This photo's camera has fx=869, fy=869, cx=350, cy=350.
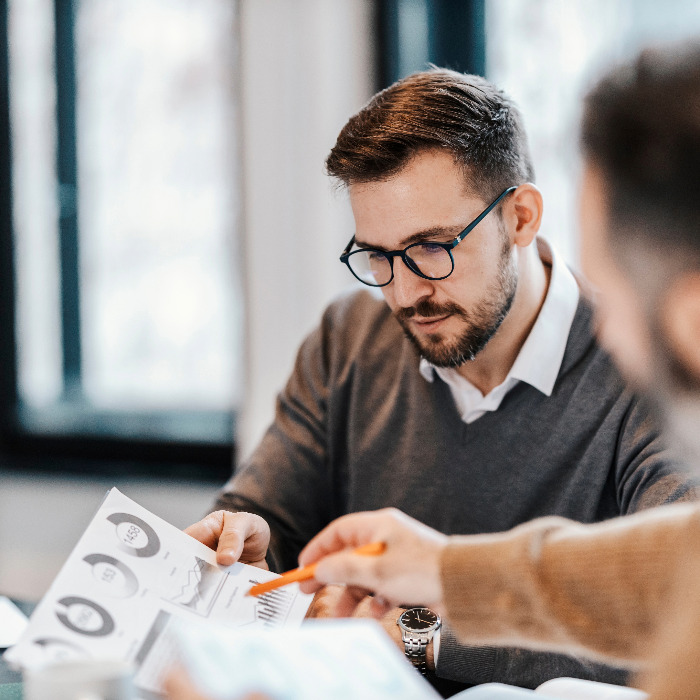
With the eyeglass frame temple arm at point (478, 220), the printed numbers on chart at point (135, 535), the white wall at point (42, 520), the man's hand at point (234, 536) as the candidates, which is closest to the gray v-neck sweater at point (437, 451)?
the man's hand at point (234, 536)

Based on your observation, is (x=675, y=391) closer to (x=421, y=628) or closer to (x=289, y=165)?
(x=421, y=628)

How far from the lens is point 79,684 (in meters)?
0.76

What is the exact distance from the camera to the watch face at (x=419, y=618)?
1191mm

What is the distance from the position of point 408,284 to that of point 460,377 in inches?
8.5

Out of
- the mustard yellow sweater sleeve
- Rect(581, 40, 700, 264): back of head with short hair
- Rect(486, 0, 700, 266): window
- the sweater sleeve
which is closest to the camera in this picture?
Rect(581, 40, 700, 264): back of head with short hair

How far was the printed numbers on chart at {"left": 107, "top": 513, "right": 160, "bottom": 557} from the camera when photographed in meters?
1.02

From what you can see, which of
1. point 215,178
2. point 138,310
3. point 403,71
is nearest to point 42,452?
point 138,310

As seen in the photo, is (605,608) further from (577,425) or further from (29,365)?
(29,365)

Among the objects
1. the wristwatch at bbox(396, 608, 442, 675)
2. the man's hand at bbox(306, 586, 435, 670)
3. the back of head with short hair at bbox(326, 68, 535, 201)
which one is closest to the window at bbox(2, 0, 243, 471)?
the back of head with short hair at bbox(326, 68, 535, 201)

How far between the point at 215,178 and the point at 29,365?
1.05 meters

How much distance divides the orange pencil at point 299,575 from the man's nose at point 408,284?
55cm

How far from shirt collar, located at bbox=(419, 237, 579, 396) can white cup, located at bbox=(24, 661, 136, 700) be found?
85cm

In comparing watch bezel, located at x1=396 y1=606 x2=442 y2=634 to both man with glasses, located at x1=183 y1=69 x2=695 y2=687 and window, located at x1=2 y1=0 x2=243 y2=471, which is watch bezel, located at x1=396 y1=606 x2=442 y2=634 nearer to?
man with glasses, located at x1=183 y1=69 x2=695 y2=687

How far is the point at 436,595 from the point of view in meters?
0.92
